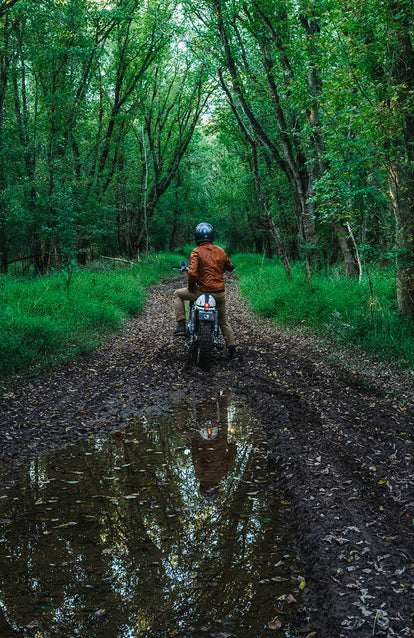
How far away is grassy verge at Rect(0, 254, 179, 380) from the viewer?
807 cm

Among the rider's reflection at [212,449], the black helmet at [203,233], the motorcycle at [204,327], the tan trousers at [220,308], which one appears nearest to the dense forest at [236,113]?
the black helmet at [203,233]

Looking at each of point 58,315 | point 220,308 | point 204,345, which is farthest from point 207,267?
point 58,315

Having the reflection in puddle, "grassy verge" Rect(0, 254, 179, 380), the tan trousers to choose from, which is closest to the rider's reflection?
the reflection in puddle

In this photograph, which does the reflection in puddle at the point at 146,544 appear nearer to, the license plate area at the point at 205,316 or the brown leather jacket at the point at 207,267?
the license plate area at the point at 205,316

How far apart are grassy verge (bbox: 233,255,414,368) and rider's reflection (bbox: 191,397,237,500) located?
3.24 meters

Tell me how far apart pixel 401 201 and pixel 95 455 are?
21.4 feet

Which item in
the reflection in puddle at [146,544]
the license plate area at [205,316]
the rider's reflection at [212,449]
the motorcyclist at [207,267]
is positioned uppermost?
the motorcyclist at [207,267]

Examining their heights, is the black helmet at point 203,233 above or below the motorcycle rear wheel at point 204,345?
above

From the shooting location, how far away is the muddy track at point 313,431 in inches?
109

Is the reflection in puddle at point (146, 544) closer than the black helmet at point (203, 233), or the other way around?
the reflection in puddle at point (146, 544)

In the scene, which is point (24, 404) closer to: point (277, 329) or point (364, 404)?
point (364, 404)

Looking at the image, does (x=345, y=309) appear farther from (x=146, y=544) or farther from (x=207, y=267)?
(x=146, y=544)

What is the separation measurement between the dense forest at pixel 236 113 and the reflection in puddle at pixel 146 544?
219 inches

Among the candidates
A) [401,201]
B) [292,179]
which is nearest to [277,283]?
[292,179]
